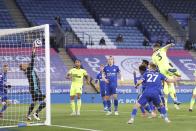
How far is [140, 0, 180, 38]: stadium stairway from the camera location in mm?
46719

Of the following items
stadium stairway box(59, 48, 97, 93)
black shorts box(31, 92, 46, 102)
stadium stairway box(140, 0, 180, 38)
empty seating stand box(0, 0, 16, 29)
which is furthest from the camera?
stadium stairway box(140, 0, 180, 38)

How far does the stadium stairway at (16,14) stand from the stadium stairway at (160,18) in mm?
11161

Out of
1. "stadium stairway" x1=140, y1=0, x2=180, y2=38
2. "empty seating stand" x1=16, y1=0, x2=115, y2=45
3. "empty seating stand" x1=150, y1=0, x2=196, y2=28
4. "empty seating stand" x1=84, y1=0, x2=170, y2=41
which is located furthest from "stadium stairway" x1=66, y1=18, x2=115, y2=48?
"empty seating stand" x1=150, y1=0, x2=196, y2=28

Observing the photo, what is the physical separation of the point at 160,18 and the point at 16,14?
40.4 feet

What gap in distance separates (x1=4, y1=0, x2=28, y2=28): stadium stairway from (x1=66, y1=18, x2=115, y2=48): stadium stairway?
357 cm

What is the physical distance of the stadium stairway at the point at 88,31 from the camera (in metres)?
42.4

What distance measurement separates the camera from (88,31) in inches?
1700

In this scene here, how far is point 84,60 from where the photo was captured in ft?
132

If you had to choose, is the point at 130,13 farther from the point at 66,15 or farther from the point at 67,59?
the point at 67,59

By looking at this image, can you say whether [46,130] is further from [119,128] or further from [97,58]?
[97,58]

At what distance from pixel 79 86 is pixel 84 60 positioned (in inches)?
733

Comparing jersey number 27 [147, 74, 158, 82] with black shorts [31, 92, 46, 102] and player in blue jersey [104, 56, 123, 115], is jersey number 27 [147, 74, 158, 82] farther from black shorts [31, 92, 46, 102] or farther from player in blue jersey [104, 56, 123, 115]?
player in blue jersey [104, 56, 123, 115]

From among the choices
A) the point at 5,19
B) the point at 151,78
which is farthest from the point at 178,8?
the point at 151,78

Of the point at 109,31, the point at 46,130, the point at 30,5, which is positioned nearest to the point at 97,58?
the point at 109,31
